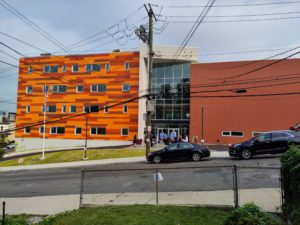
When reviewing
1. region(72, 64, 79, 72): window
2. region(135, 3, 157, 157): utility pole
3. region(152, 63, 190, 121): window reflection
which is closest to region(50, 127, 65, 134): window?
region(72, 64, 79, 72): window

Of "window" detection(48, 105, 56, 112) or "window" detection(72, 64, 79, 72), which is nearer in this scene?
"window" detection(72, 64, 79, 72)

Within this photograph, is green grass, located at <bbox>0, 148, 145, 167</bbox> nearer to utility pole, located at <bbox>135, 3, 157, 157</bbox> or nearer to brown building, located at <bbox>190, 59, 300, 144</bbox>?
utility pole, located at <bbox>135, 3, 157, 157</bbox>

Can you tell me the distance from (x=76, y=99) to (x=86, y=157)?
62.4 ft

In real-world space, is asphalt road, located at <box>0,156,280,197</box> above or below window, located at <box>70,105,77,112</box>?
below

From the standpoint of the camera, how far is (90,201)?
1112 centimetres

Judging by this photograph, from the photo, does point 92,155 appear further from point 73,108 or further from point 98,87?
point 73,108

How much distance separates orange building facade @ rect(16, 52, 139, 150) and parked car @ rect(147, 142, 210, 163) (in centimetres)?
2198

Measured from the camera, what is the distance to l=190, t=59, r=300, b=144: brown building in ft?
115

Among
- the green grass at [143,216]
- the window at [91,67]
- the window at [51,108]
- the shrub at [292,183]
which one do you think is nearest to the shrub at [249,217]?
the shrub at [292,183]

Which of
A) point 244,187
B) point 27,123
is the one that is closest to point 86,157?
point 244,187

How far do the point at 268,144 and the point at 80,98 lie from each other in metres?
33.1

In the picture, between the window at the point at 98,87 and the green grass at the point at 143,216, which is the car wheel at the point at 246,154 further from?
the window at the point at 98,87

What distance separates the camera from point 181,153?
21.6m

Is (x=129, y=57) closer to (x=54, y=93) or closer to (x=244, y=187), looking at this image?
(x=54, y=93)
